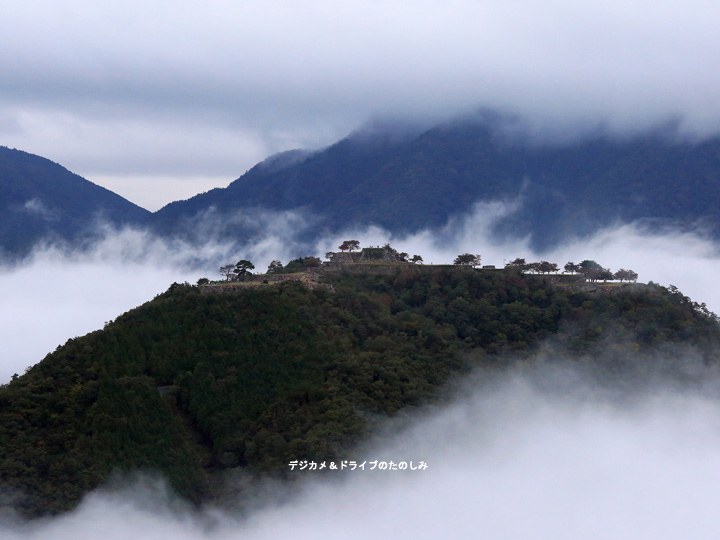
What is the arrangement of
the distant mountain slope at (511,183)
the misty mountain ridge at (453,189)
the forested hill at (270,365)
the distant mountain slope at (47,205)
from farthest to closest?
the distant mountain slope at (47,205) < the misty mountain ridge at (453,189) < the distant mountain slope at (511,183) < the forested hill at (270,365)

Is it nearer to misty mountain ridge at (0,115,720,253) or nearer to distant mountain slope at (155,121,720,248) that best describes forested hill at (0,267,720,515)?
misty mountain ridge at (0,115,720,253)

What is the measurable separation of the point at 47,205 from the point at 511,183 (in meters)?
62.3

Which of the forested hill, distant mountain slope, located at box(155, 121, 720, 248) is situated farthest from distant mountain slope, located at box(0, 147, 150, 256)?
the forested hill

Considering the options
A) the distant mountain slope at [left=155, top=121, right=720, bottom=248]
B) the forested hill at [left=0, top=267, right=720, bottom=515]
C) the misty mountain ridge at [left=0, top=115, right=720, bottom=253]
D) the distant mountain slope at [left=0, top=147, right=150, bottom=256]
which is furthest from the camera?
the distant mountain slope at [left=0, top=147, right=150, bottom=256]

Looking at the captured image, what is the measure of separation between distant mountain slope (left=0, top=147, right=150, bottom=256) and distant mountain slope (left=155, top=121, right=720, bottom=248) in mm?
12597

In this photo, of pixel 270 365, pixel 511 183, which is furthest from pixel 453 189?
pixel 270 365

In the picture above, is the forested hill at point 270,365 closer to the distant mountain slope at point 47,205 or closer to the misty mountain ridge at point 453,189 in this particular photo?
the misty mountain ridge at point 453,189

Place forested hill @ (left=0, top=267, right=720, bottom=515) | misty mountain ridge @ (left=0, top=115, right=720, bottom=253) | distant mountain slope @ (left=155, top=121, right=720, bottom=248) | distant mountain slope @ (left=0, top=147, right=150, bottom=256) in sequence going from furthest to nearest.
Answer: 1. distant mountain slope @ (left=0, top=147, right=150, bottom=256)
2. misty mountain ridge @ (left=0, top=115, right=720, bottom=253)
3. distant mountain slope @ (left=155, top=121, right=720, bottom=248)
4. forested hill @ (left=0, top=267, right=720, bottom=515)

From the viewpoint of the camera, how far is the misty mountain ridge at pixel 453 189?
4158 inches

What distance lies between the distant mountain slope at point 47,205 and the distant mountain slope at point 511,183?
12597 millimetres

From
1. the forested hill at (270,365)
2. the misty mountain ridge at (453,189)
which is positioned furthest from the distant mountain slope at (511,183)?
the forested hill at (270,365)

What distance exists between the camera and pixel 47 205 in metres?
125

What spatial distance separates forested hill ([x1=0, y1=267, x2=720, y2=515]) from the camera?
46625mm

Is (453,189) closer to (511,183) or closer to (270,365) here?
(511,183)
